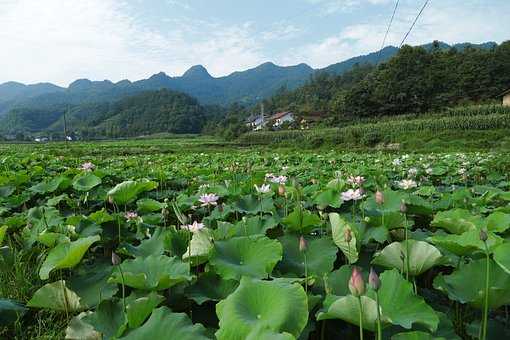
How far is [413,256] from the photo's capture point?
130 centimetres

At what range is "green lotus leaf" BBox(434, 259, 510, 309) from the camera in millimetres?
1162

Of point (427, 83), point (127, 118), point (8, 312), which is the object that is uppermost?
point (427, 83)

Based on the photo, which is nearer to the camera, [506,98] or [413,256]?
[413,256]

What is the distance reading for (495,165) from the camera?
677cm

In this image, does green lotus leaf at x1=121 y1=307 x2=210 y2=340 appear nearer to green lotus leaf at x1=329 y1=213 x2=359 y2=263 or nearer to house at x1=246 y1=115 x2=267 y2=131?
green lotus leaf at x1=329 y1=213 x2=359 y2=263

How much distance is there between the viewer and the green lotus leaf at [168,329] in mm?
937

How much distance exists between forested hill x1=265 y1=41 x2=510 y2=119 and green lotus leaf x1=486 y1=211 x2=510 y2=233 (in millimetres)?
42572

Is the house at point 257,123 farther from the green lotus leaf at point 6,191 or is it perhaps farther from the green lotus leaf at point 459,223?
the green lotus leaf at point 459,223

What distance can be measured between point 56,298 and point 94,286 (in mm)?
133

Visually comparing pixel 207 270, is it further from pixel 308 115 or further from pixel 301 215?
pixel 308 115

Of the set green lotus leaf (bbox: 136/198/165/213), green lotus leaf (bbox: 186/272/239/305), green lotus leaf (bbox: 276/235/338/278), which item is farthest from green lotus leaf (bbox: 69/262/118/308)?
green lotus leaf (bbox: 136/198/165/213)

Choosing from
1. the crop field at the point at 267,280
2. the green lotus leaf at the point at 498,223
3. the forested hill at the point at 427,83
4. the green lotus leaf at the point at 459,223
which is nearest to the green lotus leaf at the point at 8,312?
the crop field at the point at 267,280

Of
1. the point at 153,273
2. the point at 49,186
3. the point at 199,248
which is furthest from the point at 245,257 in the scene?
the point at 49,186

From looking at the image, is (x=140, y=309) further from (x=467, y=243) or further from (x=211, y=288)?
(x=467, y=243)
